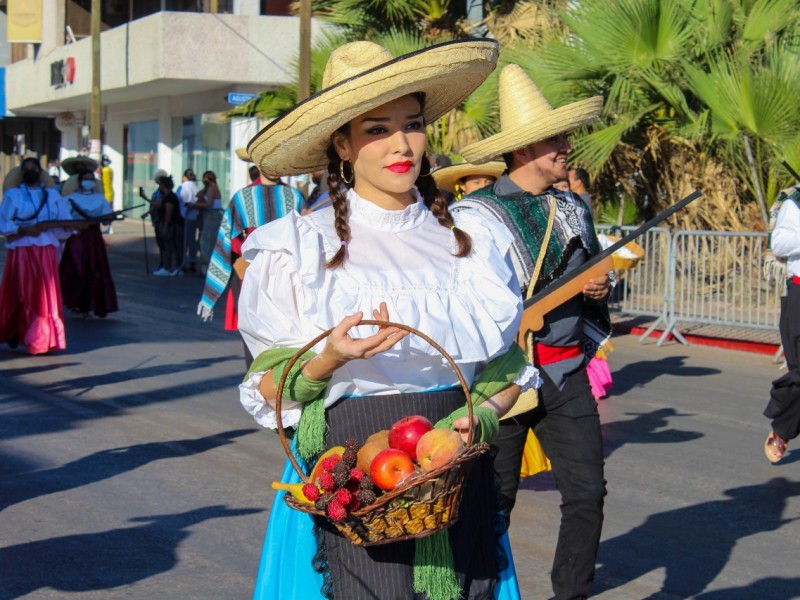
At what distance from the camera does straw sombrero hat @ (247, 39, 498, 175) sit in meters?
2.94

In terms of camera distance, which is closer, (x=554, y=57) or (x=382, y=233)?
(x=382, y=233)

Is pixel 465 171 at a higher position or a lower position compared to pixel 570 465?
higher

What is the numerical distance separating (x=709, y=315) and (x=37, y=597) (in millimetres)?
9377

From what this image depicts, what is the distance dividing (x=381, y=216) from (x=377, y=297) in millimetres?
248

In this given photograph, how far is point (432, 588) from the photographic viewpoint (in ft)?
9.68

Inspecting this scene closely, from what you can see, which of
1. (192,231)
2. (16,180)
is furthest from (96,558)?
(192,231)

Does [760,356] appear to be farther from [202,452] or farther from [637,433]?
[202,452]

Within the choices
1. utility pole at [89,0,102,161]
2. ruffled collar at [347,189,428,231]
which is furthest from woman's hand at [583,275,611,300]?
utility pole at [89,0,102,161]

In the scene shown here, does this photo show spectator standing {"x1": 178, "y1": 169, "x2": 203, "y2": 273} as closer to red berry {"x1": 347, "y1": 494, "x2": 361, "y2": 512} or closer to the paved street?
the paved street

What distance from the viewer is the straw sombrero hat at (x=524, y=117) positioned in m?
4.74

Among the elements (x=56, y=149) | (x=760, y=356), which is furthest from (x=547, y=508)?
(x=56, y=149)

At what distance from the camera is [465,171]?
8617 mm

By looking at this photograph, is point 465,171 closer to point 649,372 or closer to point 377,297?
point 649,372

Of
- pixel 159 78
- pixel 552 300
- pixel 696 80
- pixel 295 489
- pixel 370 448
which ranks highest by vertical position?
pixel 159 78
